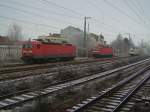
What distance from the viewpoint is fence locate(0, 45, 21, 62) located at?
30.8 meters

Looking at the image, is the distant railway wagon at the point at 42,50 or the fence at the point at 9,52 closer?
the distant railway wagon at the point at 42,50

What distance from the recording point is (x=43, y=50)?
27109 millimetres

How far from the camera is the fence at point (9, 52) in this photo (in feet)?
101

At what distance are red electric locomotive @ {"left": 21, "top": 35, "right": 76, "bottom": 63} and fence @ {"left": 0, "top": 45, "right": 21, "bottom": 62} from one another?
4589 millimetres

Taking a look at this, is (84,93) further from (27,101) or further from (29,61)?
(29,61)

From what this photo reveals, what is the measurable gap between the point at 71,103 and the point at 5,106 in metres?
2.43

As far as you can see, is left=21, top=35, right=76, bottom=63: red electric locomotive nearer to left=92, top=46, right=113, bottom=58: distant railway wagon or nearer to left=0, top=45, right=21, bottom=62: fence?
left=0, top=45, right=21, bottom=62: fence

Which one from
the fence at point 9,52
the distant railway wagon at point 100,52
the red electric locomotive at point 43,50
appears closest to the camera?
the red electric locomotive at point 43,50

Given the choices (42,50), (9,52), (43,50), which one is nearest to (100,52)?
→ (9,52)

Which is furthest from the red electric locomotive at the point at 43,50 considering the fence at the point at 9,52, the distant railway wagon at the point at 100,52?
the distant railway wagon at the point at 100,52

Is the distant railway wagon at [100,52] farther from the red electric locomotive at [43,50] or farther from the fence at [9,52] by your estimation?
the fence at [9,52]

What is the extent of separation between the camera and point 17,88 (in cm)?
1159

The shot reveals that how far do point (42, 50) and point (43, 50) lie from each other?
0.60 feet

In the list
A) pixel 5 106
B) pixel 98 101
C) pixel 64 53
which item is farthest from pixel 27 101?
pixel 64 53
